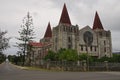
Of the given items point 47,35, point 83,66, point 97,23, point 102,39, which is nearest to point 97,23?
point 97,23

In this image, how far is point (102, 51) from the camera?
83.6 meters

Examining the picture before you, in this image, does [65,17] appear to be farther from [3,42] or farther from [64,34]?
[3,42]

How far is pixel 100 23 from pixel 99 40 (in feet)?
23.6

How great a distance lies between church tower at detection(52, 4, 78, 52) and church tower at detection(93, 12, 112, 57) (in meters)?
9.69

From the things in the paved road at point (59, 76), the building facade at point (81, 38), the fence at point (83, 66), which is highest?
the building facade at point (81, 38)

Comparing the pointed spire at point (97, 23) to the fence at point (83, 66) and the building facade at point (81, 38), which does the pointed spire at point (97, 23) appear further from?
the fence at point (83, 66)

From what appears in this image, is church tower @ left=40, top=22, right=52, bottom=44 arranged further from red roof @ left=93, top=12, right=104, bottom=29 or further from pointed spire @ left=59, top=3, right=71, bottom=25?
pointed spire @ left=59, top=3, right=71, bottom=25

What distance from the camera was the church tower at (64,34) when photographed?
250ft

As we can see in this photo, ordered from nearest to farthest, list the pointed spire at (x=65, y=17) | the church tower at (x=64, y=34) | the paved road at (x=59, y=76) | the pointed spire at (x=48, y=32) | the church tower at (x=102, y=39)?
Result: the paved road at (x=59, y=76), the church tower at (x=64, y=34), the pointed spire at (x=65, y=17), the church tower at (x=102, y=39), the pointed spire at (x=48, y=32)

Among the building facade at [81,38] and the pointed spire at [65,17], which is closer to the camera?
the building facade at [81,38]

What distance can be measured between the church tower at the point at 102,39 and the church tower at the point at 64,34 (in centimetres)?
969

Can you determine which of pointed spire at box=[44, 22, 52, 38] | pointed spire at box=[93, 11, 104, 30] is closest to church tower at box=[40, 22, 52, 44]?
pointed spire at box=[44, 22, 52, 38]

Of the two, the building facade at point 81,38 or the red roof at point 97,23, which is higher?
the red roof at point 97,23

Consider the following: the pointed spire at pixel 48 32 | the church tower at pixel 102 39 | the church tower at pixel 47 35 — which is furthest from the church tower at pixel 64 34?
the pointed spire at pixel 48 32
